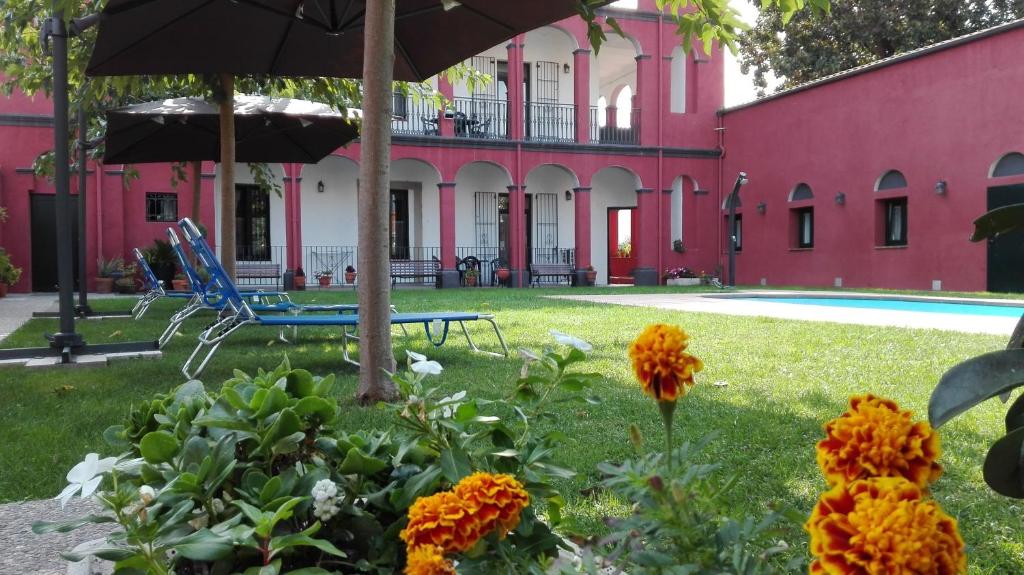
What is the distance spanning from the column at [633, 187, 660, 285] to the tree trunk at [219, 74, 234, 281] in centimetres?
1278

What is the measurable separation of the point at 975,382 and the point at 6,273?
16.2 metres

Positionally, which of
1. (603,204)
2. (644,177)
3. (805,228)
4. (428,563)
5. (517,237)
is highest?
(644,177)

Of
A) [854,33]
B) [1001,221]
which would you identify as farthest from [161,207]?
[854,33]

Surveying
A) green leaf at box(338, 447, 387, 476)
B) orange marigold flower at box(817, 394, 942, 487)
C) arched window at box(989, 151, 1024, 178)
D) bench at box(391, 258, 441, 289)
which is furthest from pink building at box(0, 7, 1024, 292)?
orange marigold flower at box(817, 394, 942, 487)

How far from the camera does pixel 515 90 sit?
17.9 metres

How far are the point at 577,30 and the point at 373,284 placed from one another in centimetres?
1655

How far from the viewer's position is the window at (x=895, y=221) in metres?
15.6

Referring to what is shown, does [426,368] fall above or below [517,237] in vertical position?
below

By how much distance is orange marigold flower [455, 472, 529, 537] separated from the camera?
2.99 feet

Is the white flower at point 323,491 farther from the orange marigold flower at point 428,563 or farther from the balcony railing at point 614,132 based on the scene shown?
the balcony railing at point 614,132

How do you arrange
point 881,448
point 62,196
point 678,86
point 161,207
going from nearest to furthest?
point 881,448, point 62,196, point 161,207, point 678,86

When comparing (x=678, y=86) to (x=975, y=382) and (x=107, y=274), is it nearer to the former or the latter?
(x=107, y=274)

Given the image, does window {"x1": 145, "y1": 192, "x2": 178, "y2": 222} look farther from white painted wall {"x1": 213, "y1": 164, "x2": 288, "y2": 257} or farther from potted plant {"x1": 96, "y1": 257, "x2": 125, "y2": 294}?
white painted wall {"x1": 213, "y1": 164, "x2": 288, "y2": 257}

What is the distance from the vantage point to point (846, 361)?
4883mm
